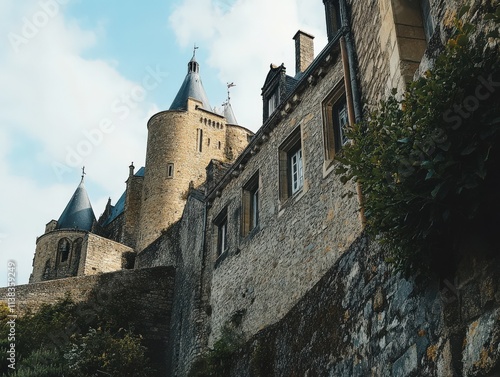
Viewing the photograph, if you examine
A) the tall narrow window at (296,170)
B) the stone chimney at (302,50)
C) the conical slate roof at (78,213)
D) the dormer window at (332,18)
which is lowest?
the tall narrow window at (296,170)

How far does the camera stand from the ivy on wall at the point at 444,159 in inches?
123

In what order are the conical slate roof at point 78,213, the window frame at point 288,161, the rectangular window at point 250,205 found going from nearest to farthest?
1. the window frame at point 288,161
2. the rectangular window at point 250,205
3. the conical slate roof at point 78,213

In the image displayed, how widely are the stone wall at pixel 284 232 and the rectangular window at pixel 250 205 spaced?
0.12 metres

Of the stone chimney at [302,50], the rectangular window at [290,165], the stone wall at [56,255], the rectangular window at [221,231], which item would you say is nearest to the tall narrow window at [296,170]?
the rectangular window at [290,165]

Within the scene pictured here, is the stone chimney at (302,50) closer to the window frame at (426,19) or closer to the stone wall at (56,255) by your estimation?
the window frame at (426,19)

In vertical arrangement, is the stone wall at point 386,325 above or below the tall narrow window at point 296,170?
below

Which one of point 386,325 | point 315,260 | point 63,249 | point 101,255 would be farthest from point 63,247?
point 386,325

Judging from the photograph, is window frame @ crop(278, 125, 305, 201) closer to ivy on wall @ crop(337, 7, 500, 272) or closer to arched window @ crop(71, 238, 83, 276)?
ivy on wall @ crop(337, 7, 500, 272)

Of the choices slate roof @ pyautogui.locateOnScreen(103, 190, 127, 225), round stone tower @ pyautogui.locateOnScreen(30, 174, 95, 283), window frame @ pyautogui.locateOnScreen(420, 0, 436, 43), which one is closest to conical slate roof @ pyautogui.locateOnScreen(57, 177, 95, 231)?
round stone tower @ pyautogui.locateOnScreen(30, 174, 95, 283)

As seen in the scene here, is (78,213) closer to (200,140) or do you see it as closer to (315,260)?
(200,140)

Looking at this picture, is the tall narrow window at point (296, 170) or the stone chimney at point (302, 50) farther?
the stone chimney at point (302, 50)

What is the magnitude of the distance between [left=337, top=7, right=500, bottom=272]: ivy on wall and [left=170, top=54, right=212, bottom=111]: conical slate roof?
3126 centimetres

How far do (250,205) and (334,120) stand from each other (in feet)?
10.2

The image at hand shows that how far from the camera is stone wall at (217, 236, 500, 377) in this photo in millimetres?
3211
